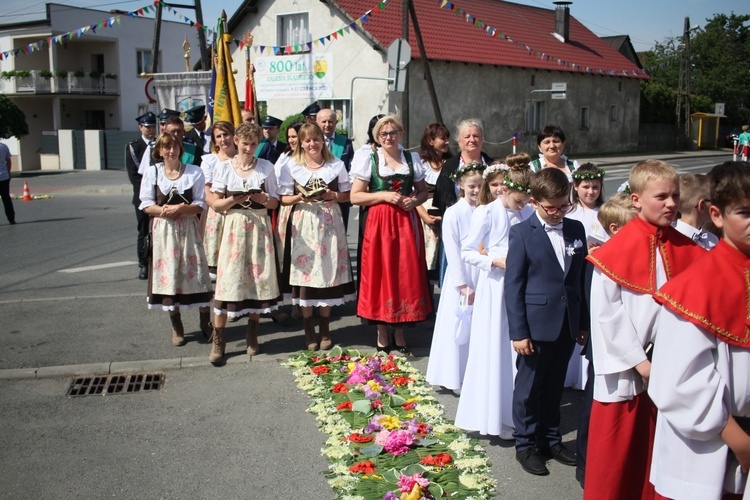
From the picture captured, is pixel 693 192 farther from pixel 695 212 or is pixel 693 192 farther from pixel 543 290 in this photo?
pixel 543 290

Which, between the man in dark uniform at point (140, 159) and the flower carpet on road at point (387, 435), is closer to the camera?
the flower carpet on road at point (387, 435)

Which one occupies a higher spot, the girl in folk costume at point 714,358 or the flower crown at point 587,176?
the flower crown at point 587,176

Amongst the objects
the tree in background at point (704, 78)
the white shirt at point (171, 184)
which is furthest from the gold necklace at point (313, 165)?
the tree in background at point (704, 78)

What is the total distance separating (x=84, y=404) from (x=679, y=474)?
4551 mm

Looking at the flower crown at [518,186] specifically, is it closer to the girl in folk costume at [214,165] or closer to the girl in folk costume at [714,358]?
the girl in folk costume at [714,358]

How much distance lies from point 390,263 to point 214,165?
6.85ft

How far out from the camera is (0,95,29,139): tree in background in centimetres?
3297

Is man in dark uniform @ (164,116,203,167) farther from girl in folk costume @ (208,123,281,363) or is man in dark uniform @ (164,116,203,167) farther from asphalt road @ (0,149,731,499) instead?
asphalt road @ (0,149,731,499)

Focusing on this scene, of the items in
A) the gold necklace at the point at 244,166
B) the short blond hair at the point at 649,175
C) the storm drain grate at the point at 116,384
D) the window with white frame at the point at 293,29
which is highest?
the window with white frame at the point at 293,29

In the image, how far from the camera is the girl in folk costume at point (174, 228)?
6984 mm

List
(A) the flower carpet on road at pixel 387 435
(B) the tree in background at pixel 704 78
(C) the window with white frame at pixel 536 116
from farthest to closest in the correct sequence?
(B) the tree in background at pixel 704 78 → (C) the window with white frame at pixel 536 116 → (A) the flower carpet on road at pixel 387 435

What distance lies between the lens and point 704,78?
2366 inches

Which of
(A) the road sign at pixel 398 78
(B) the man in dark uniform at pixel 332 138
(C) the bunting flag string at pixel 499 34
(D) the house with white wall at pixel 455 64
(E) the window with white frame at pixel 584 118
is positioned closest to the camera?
(B) the man in dark uniform at pixel 332 138

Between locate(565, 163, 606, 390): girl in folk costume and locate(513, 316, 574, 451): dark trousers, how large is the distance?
1.21 meters
